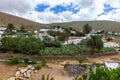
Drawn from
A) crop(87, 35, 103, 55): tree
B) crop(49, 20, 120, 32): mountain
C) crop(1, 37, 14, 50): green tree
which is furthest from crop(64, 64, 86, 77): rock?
crop(49, 20, 120, 32): mountain

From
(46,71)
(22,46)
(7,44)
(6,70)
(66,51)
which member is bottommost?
(46,71)

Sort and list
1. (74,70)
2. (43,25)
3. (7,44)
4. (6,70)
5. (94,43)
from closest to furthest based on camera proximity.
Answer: (74,70) → (6,70) → (94,43) → (7,44) → (43,25)

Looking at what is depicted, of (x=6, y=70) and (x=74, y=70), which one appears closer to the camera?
(x=74, y=70)

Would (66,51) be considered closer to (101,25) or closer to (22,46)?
(22,46)

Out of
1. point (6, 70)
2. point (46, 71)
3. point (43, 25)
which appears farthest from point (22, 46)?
point (43, 25)

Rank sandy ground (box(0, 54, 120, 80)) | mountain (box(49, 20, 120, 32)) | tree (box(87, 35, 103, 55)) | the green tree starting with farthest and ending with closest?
mountain (box(49, 20, 120, 32)) → the green tree → tree (box(87, 35, 103, 55)) → sandy ground (box(0, 54, 120, 80))

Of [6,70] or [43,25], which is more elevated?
[43,25]

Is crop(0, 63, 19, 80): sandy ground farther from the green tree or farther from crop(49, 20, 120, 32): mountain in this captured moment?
crop(49, 20, 120, 32): mountain

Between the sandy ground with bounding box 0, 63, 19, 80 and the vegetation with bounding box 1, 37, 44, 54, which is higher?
the vegetation with bounding box 1, 37, 44, 54

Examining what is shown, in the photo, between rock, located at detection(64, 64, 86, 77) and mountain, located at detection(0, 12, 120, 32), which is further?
mountain, located at detection(0, 12, 120, 32)

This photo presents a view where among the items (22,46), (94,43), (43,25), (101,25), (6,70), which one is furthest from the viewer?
(101,25)

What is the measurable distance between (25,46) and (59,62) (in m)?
6.70

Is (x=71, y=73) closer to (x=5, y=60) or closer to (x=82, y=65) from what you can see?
(x=82, y=65)

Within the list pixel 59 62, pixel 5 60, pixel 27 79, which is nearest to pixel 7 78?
pixel 27 79
